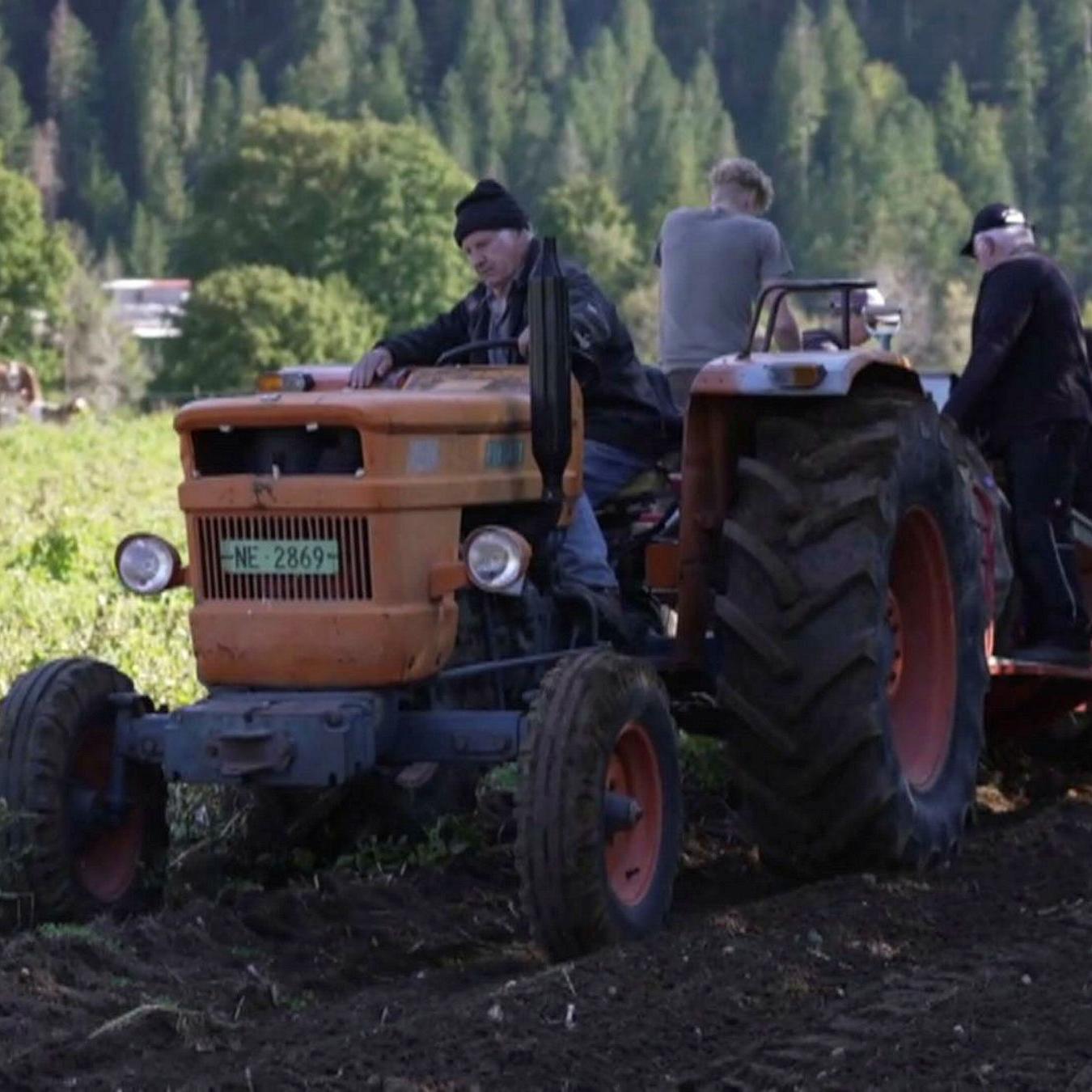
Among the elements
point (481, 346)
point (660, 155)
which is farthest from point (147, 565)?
point (660, 155)

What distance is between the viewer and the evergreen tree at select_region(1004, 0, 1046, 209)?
118562 mm

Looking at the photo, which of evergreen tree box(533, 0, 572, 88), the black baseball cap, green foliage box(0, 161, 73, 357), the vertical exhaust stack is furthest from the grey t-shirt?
evergreen tree box(533, 0, 572, 88)

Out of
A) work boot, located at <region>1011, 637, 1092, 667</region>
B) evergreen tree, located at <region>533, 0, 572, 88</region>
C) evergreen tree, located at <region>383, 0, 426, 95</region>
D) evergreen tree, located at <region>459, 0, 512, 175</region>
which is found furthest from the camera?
evergreen tree, located at <region>383, 0, 426, 95</region>

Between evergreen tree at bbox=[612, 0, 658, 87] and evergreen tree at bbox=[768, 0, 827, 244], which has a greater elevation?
evergreen tree at bbox=[612, 0, 658, 87]

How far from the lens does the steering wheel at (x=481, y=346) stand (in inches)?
308

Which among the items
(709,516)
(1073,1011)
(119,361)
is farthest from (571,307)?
(119,361)

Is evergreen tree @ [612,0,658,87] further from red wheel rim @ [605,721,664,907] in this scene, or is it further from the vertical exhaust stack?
red wheel rim @ [605,721,664,907]

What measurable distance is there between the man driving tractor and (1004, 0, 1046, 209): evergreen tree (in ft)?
362

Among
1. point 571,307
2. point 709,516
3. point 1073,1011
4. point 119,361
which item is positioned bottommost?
point 119,361

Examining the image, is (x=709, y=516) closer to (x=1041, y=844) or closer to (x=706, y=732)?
(x=706, y=732)

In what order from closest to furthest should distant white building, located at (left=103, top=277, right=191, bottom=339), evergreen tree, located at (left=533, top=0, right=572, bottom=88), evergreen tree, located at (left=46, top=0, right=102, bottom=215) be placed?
1. distant white building, located at (left=103, top=277, right=191, bottom=339)
2. evergreen tree, located at (left=533, top=0, right=572, bottom=88)
3. evergreen tree, located at (left=46, top=0, right=102, bottom=215)

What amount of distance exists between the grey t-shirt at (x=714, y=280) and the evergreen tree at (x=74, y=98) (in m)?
124

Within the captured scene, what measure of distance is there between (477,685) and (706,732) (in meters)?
0.99

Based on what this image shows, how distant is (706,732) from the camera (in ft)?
27.0
